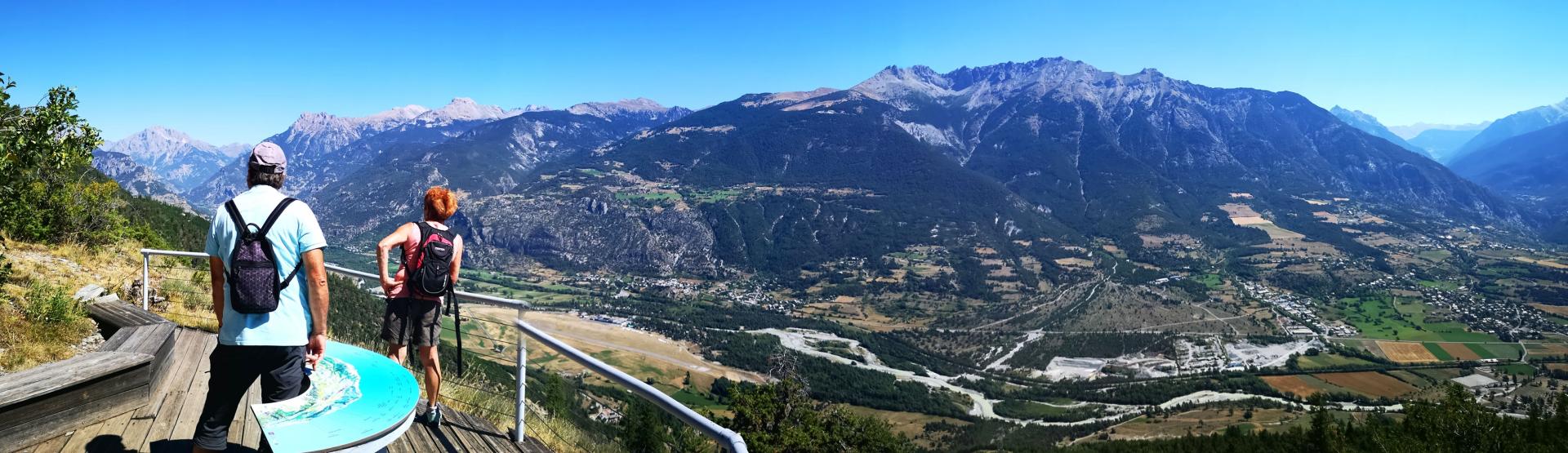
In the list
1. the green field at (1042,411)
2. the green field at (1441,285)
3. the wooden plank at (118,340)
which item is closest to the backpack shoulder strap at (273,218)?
the wooden plank at (118,340)

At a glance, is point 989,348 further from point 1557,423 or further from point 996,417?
point 1557,423

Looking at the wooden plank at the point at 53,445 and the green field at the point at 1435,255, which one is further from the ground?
the wooden plank at the point at 53,445

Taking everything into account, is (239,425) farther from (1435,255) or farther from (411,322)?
(1435,255)

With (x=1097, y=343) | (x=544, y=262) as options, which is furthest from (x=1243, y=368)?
(x=544, y=262)

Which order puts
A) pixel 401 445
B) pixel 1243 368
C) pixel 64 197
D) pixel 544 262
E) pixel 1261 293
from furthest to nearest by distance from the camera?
pixel 544 262 < pixel 1261 293 < pixel 1243 368 < pixel 64 197 < pixel 401 445

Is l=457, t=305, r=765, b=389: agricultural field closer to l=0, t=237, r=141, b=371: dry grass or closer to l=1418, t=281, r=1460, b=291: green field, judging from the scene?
l=0, t=237, r=141, b=371: dry grass

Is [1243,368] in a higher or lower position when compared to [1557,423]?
lower

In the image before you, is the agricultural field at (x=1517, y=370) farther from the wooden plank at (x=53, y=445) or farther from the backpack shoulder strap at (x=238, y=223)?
the wooden plank at (x=53, y=445)
